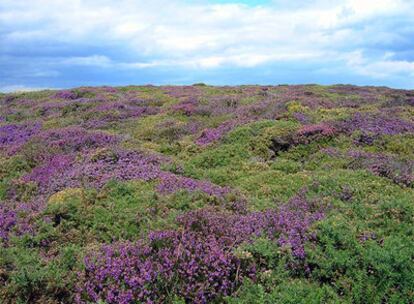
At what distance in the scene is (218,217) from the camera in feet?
31.4

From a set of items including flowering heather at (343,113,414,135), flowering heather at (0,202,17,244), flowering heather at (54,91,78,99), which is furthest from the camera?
flowering heather at (54,91,78,99)

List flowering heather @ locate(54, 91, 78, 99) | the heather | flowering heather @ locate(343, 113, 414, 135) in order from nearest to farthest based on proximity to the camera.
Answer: the heather < flowering heather @ locate(343, 113, 414, 135) < flowering heather @ locate(54, 91, 78, 99)

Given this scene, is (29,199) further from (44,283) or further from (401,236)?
(401,236)

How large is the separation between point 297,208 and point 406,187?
141 inches

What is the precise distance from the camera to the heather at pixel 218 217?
25.1ft

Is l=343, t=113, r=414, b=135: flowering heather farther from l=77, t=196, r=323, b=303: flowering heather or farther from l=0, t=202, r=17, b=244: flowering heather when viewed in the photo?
l=0, t=202, r=17, b=244: flowering heather

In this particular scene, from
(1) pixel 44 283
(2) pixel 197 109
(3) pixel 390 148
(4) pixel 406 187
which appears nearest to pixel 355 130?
(3) pixel 390 148

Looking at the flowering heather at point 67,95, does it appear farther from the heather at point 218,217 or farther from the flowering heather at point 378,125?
the flowering heather at point 378,125

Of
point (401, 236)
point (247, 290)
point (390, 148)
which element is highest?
point (390, 148)

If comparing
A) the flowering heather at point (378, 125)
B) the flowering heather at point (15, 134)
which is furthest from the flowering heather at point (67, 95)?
the flowering heather at point (378, 125)

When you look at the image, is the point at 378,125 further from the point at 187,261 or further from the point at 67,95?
the point at 67,95

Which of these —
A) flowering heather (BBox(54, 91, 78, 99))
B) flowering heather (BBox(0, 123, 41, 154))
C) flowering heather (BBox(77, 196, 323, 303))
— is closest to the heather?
flowering heather (BBox(77, 196, 323, 303))

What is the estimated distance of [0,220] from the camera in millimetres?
10680

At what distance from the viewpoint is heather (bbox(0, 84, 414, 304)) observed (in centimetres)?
765
